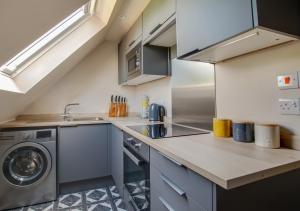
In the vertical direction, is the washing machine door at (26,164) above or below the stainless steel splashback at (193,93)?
below

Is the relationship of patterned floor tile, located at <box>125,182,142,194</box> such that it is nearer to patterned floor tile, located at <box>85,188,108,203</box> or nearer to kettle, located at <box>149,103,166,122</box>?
Answer: patterned floor tile, located at <box>85,188,108,203</box>

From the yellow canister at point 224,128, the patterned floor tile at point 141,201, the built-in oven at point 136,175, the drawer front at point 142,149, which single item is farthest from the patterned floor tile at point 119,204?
the yellow canister at point 224,128

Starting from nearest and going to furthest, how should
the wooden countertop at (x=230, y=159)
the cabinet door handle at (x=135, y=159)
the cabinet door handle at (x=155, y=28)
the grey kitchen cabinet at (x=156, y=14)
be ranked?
the wooden countertop at (x=230, y=159), the cabinet door handle at (x=135, y=159), the grey kitchen cabinet at (x=156, y=14), the cabinet door handle at (x=155, y=28)

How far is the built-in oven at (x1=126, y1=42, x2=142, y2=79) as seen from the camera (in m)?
2.16

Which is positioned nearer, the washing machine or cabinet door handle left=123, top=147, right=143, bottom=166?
cabinet door handle left=123, top=147, right=143, bottom=166

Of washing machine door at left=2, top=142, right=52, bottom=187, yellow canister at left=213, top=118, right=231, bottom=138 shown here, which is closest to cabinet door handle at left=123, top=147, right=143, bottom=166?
yellow canister at left=213, top=118, right=231, bottom=138

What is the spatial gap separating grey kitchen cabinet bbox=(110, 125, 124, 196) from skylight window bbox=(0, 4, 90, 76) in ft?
3.94

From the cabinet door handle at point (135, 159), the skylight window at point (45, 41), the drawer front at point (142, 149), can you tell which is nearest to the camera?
the drawer front at point (142, 149)

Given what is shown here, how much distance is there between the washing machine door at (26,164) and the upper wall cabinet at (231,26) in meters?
1.93

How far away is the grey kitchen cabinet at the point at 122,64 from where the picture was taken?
2842 mm

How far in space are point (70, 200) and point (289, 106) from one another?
2333mm

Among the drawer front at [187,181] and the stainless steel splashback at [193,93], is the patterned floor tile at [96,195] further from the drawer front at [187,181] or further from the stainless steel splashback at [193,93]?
the drawer front at [187,181]

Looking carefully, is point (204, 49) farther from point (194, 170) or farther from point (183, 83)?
point (183, 83)

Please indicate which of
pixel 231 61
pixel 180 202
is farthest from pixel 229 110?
pixel 180 202
